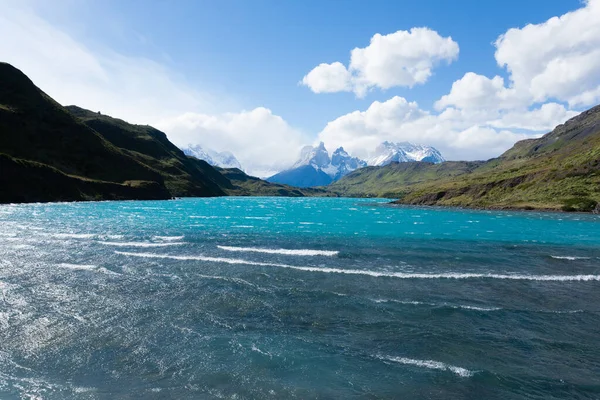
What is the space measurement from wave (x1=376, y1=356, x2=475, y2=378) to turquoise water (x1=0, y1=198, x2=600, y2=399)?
0.10 m

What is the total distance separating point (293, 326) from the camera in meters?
21.8

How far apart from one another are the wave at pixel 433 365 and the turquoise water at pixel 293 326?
97mm

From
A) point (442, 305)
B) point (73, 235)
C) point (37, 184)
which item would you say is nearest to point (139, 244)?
point (73, 235)

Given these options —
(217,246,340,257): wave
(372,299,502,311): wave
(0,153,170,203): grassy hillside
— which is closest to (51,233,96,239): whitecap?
(217,246,340,257): wave

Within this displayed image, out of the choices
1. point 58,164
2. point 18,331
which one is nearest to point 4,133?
point 58,164

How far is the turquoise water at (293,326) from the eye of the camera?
15141 millimetres

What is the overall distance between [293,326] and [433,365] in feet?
27.6

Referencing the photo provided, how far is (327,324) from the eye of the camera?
22172 millimetres

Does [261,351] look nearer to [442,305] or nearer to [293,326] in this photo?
[293,326]

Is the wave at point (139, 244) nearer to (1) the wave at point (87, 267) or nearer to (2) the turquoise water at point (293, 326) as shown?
(2) the turquoise water at point (293, 326)

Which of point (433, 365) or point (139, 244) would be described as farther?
point (139, 244)

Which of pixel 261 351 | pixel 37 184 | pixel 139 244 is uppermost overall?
pixel 37 184

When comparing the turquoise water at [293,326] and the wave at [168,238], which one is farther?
the wave at [168,238]

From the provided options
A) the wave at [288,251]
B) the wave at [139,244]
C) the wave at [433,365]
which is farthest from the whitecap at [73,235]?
the wave at [433,365]
